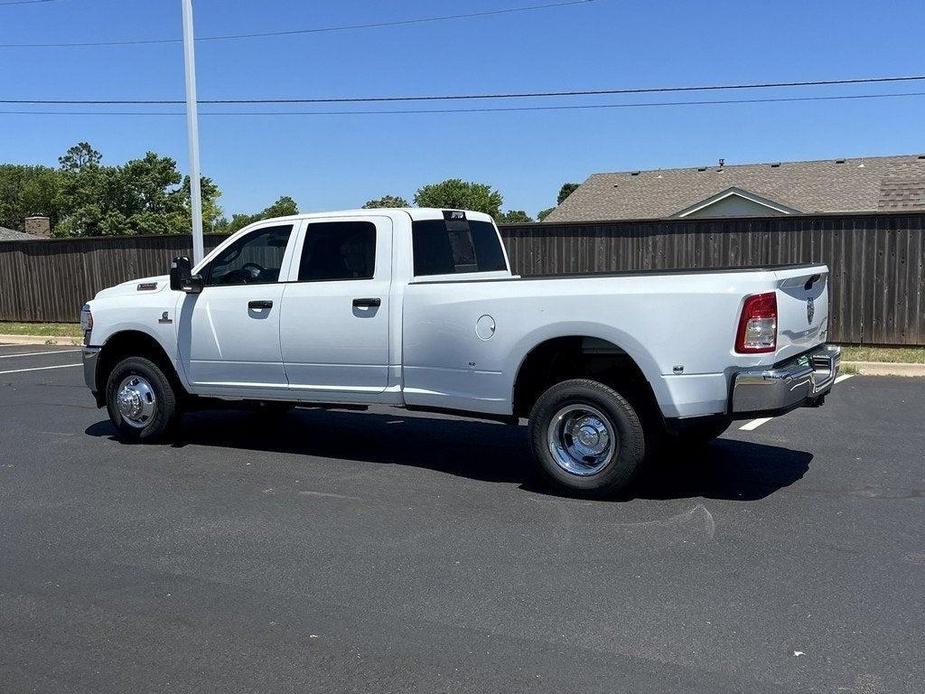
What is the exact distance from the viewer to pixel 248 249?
27.4 ft

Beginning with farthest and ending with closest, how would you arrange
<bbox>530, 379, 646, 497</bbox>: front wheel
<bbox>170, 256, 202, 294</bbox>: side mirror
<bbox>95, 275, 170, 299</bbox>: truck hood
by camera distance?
<bbox>95, 275, 170, 299</bbox>: truck hood < <bbox>170, 256, 202, 294</bbox>: side mirror < <bbox>530, 379, 646, 497</bbox>: front wheel

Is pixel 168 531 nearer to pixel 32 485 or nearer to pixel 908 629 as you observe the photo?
pixel 32 485

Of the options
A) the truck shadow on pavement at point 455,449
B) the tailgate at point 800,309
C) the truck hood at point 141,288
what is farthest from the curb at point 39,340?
the tailgate at point 800,309

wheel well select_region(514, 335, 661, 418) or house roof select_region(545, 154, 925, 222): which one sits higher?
house roof select_region(545, 154, 925, 222)

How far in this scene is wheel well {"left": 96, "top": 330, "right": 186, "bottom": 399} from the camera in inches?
342

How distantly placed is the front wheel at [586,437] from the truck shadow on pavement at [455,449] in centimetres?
31

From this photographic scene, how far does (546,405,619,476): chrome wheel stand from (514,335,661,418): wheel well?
0.27m

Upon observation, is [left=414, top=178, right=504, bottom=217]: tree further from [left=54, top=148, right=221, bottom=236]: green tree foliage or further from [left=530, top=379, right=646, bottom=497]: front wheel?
[left=530, top=379, right=646, bottom=497]: front wheel

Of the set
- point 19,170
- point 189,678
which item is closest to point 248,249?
point 189,678

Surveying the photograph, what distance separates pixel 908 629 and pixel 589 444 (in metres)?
2.65

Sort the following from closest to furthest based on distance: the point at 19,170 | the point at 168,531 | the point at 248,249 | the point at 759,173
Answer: the point at 168,531, the point at 248,249, the point at 759,173, the point at 19,170

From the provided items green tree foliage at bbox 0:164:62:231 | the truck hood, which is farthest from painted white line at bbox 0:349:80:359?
green tree foliage at bbox 0:164:62:231

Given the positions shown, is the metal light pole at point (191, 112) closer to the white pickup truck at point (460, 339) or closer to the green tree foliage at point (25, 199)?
the white pickup truck at point (460, 339)

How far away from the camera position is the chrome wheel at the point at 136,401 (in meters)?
8.64
